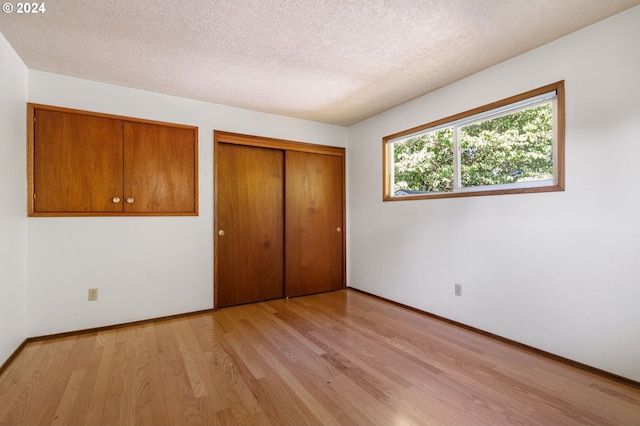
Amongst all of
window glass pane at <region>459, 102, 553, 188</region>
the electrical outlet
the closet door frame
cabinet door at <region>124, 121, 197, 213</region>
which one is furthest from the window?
the electrical outlet

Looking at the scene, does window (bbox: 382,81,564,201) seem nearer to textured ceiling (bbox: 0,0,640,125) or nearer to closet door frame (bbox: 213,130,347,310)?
textured ceiling (bbox: 0,0,640,125)

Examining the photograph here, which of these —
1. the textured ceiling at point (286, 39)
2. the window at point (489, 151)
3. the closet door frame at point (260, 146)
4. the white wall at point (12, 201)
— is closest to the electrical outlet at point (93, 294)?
the white wall at point (12, 201)

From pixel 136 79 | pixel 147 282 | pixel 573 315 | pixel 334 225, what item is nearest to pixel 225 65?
pixel 136 79

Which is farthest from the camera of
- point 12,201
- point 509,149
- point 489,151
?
point 489,151

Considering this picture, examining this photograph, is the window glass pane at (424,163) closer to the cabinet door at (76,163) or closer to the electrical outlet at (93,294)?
the cabinet door at (76,163)

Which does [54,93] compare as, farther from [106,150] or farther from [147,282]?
[147,282]

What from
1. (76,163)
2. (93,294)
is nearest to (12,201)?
(76,163)

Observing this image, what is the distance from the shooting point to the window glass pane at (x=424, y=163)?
302 centimetres

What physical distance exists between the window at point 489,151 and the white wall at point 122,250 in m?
2.05

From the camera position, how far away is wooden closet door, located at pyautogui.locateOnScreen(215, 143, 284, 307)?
11.3 feet

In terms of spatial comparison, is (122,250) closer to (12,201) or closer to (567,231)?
(12,201)

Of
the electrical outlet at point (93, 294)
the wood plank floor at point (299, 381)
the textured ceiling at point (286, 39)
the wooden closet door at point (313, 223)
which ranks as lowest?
the wood plank floor at point (299, 381)

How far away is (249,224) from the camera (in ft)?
11.9

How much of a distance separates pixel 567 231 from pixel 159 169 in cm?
358
